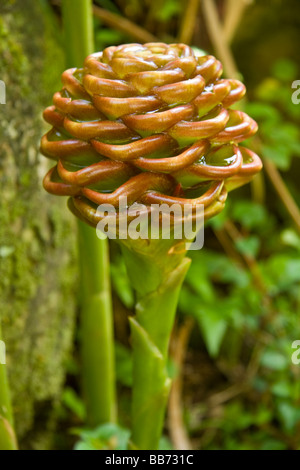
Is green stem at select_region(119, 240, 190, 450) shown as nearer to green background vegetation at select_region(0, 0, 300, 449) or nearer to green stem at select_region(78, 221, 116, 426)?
green background vegetation at select_region(0, 0, 300, 449)

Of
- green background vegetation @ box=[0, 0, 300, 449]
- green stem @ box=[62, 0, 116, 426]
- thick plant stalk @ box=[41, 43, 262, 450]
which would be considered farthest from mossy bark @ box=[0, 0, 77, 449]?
thick plant stalk @ box=[41, 43, 262, 450]

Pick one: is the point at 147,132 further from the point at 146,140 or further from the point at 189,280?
the point at 189,280

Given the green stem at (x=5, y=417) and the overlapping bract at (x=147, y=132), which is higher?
the overlapping bract at (x=147, y=132)

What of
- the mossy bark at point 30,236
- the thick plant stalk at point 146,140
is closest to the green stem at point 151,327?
the thick plant stalk at point 146,140

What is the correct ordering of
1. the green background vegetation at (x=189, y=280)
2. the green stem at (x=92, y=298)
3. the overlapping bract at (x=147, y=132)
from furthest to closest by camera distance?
the green background vegetation at (x=189, y=280) < the green stem at (x=92, y=298) < the overlapping bract at (x=147, y=132)

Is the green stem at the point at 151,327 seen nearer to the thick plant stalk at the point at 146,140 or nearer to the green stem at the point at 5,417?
the thick plant stalk at the point at 146,140
